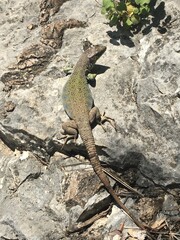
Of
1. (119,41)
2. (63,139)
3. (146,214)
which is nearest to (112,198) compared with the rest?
(146,214)

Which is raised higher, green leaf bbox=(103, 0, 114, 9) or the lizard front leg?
green leaf bbox=(103, 0, 114, 9)

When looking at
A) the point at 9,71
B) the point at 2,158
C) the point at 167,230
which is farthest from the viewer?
the point at 9,71

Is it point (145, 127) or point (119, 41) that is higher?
point (119, 41)

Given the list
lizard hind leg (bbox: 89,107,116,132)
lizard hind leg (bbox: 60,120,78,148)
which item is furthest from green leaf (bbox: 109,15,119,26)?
lizard hind leg (bbox: 60,120,78,148)

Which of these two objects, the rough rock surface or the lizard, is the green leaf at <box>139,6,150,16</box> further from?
the lizard

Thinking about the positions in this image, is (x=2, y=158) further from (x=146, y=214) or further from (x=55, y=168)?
(x=146, y=214)

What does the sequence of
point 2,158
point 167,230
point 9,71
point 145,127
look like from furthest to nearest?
point 9,71
point 2,158
point 145,127
point 167,230

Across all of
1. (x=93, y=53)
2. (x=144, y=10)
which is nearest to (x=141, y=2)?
(x=144, y=10)
